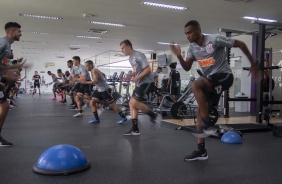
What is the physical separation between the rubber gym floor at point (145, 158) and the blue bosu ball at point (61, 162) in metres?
0.05

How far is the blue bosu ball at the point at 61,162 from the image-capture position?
2.03 metres

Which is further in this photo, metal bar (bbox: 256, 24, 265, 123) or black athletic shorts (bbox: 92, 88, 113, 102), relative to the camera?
black athletic shorts (bbox: 92, 88, 113, 102)

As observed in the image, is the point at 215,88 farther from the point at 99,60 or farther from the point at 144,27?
the point at 99,60

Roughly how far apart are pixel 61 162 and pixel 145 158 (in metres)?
0.86

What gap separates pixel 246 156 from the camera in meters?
2.77

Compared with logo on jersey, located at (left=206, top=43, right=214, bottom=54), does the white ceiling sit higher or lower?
higher

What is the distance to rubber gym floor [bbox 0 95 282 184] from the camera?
6.53ft

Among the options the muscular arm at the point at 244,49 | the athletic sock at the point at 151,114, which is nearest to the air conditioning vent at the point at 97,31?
the athletic sock at the point at 151,114

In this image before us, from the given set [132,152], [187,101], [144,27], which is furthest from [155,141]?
[144,27]

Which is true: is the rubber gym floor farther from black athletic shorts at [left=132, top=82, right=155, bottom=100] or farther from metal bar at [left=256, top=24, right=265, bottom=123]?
metal bar at [left=256, top=24, right=265, bottom=123]

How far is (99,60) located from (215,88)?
15.1 m

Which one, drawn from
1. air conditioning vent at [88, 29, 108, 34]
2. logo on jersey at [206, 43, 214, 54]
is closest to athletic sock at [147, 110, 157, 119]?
logo on jersey at [206, 43, 214, 54]

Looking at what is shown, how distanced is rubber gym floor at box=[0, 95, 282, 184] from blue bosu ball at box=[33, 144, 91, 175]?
0.05m

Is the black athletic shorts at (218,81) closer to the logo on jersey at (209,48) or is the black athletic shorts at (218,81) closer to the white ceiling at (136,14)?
the logo on jersey at (209,48)
